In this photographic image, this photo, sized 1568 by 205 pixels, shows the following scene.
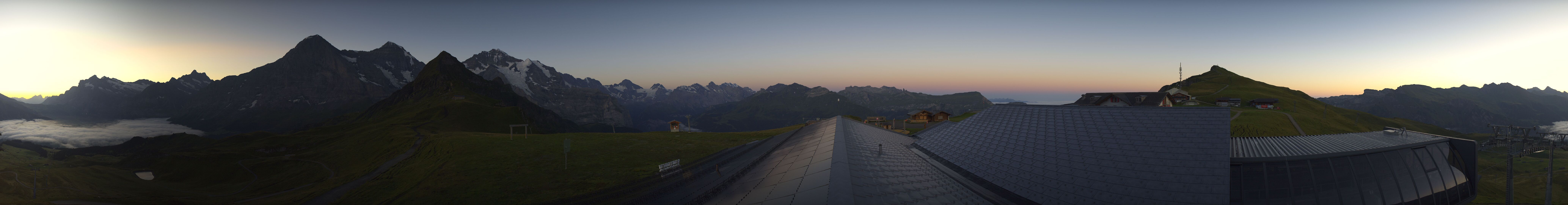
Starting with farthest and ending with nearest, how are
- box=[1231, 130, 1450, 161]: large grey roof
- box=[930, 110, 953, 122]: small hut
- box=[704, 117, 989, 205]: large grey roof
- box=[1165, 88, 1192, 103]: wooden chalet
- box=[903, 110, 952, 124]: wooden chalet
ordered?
box=[903, 110, 952, 124]: wooden chalet < box=[930, 110, 953, 122]: small hut < box=[1165, 88, 1192, 103]: wooden chalet < box=[1231, 130, 1450, 161]: large grey roof < box=[704, 117, 989, 205]: large grey roof

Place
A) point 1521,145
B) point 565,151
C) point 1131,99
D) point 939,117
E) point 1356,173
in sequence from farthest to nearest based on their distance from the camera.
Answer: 1. point 939,117
2. point 1131,99
3. point 565,151
4. point 1521,145
5. point 1356,173

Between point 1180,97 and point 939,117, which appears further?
point 1180,97

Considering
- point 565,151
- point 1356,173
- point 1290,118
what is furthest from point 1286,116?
point 565,151

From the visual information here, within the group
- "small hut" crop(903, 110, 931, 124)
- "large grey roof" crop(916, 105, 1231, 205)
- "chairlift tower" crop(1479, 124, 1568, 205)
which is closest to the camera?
"large grey roof" crop(916, 105, 1231, 205)

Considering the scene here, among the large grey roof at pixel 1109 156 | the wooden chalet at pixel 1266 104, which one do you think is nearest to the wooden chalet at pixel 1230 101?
the wooden chalet at pixel 1266 104

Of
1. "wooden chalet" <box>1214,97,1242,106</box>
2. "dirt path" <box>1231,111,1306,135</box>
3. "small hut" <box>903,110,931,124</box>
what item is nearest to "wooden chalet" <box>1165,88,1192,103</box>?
"wooden chalet" <box>1214,97,1242,106</box>

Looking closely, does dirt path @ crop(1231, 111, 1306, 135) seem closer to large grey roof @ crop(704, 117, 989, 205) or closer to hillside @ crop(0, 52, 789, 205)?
large grey roof @ crop(704, 117, 989, 205)

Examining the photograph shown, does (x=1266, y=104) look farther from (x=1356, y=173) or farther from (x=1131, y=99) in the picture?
(x=1356, y=173)


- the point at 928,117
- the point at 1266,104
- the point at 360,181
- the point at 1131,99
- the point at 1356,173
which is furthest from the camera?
the point at 928,117
